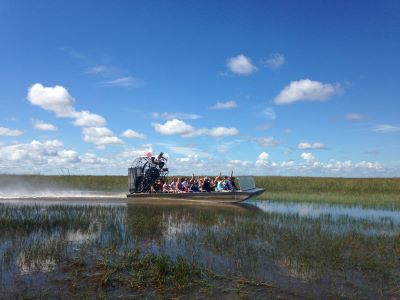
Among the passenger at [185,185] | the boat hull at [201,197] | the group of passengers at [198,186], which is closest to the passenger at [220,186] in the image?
the group of passengers at [198,186]

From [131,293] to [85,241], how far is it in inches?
171

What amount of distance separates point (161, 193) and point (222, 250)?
1520 centimetres

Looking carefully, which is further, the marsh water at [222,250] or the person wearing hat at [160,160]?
the person wearing hat at [160,160]

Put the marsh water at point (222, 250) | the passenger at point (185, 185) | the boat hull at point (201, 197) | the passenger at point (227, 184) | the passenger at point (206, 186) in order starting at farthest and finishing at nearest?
the passenger at point (185, 185) < the passenger at point (206, 186) < the passenger at point (227, 184) < the boat hull at point (201, 197) < the marsh water at point (222, 250)

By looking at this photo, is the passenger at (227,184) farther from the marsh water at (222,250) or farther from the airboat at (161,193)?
the marsh water at (222,250)

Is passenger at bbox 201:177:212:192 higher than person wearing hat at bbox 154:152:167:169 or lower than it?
lower

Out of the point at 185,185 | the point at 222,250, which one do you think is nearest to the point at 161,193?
the point at 185,185

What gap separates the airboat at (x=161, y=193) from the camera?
24.6 m

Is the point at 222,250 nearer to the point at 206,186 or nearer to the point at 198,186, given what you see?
the point at 206,186

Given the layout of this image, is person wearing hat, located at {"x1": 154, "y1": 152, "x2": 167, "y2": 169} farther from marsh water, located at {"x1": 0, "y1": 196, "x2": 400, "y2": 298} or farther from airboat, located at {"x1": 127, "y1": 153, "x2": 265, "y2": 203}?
marsh water, located at {"x1": 0, "y1": 196, "x2": 400, "y2": 298}

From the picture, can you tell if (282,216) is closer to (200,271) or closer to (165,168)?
(200,271)

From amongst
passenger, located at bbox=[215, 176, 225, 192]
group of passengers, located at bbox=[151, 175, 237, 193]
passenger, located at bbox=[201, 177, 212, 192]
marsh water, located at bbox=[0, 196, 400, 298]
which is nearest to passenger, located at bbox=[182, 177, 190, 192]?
group of passengers, located at bbox=[151, 175, 237, 193]

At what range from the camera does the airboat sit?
24.6 metres

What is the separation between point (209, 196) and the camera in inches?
973
